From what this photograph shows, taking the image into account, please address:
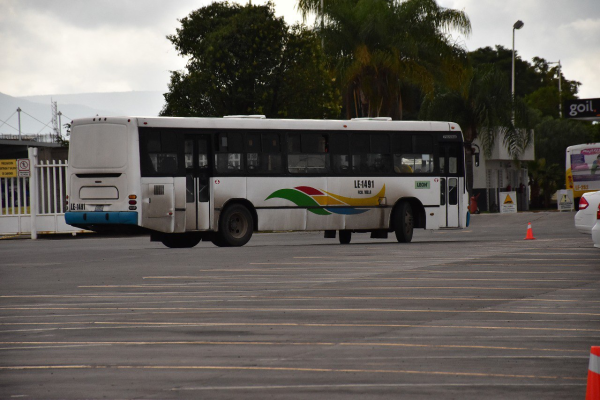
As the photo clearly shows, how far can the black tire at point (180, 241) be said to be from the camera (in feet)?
77.7

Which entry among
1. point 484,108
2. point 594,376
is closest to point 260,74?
point 484,108

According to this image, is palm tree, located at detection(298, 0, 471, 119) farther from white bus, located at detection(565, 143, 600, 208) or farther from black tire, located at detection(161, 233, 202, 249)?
black tire, located at detection(161, 233, 202, 249)

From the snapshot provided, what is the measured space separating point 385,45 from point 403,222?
15.7 meters

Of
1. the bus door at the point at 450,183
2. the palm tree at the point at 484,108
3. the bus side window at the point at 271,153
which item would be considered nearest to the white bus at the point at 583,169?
the palm tree at the point at 484,108

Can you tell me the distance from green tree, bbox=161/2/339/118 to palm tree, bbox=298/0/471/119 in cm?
132

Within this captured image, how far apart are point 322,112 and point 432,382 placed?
34.4 meters

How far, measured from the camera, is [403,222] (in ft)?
80.4

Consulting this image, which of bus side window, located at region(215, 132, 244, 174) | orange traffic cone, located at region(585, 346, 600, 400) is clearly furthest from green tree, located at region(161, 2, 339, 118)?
orange traffic cone, located at region(585, 346, 600, 400)

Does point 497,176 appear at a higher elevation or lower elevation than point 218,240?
higher

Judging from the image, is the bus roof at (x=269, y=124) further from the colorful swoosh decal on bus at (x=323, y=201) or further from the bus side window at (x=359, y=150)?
the colorful swoosh decal on bus at (x=323, y=201)

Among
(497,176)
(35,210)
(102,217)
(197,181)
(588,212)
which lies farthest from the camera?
(497,176)

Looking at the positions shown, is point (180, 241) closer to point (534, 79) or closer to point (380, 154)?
point (380, 154)

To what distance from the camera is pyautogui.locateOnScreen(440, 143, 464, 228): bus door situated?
83.1 feet

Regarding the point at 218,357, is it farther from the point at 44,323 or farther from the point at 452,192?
the point at 452,192
